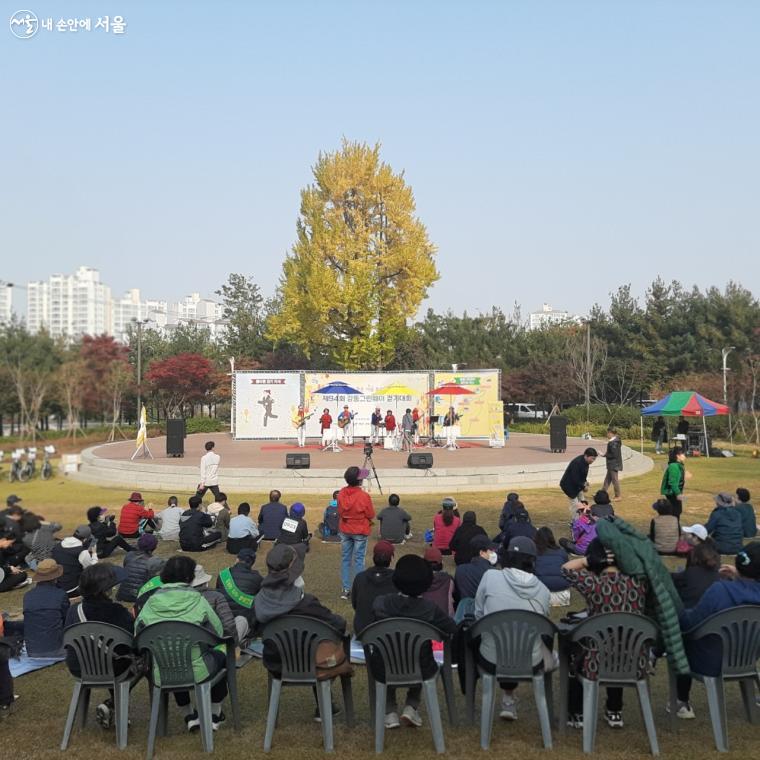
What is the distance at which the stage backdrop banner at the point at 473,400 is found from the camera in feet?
103

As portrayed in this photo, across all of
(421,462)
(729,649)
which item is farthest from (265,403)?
(729,649)

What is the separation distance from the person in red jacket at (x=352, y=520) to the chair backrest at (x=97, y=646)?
4.09 m

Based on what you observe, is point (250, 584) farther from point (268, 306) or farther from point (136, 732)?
point (268, 306)

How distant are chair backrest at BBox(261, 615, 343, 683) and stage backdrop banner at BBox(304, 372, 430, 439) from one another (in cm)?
2731

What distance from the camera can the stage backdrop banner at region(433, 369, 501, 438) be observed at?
31.5m

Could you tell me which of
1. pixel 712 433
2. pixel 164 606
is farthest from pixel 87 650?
pixel 712 433

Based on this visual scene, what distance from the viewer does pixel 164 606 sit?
5102 millimetres

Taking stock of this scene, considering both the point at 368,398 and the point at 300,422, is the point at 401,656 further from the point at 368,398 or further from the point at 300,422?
the point at 368,398

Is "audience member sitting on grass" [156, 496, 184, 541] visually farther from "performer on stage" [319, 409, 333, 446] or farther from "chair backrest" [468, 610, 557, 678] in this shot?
"performer on stage" [319, 409, 333, 446]

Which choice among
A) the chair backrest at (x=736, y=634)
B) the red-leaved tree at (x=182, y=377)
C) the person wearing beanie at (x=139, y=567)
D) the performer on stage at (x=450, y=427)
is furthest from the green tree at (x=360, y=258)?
the chair backrest at (x=736, y=634)

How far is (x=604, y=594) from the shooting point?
4977 millimetres

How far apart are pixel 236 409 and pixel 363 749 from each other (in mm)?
28663

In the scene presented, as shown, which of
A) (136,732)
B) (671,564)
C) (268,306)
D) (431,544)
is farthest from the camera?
(268,306)

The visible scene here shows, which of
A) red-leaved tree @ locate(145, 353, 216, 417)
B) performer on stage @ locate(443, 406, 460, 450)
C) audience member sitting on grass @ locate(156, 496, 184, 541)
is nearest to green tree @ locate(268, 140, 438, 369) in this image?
red-leaved tree @ locate(145, 353, 216, 417)
